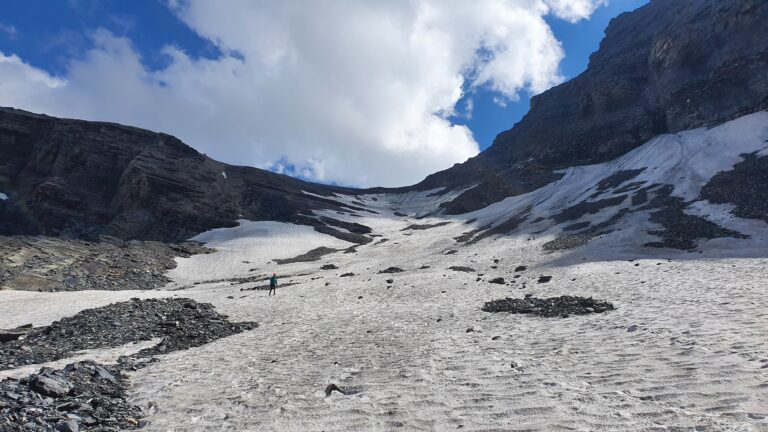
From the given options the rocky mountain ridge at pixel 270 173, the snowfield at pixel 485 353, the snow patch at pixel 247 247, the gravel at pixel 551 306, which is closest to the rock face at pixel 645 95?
the rocky mountain ridge at pixel 270 173

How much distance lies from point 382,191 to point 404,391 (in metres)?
144

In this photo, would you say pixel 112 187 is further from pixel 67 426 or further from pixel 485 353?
pixel 485 353

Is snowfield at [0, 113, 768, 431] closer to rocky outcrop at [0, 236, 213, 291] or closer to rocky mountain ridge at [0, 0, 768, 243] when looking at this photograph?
rocky outcrop at [0, 236, 213, 291]

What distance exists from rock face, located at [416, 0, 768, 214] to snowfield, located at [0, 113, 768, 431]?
5637 cm

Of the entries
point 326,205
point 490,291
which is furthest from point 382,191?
point 490,291

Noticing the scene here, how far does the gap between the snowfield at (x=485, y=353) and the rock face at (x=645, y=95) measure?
56.4 m

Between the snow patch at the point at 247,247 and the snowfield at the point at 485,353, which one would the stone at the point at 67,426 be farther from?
the snow patch at the point at 247,247

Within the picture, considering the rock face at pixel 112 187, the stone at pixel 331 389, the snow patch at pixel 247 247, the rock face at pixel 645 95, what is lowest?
the stone at pixel 331 389

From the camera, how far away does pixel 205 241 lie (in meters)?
62.8

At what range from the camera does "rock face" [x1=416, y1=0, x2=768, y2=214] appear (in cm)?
7306

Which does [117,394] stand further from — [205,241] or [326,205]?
[326,205]

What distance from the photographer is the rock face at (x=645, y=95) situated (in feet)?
240

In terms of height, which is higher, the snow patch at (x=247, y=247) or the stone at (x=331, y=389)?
the snow patch at (x=247, y=247)

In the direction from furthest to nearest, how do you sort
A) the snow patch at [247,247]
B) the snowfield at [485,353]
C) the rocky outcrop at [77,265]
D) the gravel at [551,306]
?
the snow patch at [247,247] → the rocky outcrop at [77,265] → the gravel at [551,306] → the snowfield at [485,353]
